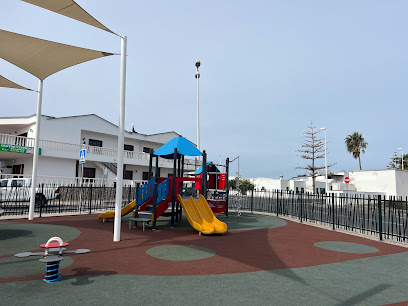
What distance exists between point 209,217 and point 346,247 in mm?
4934

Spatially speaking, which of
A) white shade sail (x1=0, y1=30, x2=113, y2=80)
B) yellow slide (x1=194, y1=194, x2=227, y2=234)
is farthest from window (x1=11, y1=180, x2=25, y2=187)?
yellow slide (x1=194, y1=194, x2=227, y2=234)

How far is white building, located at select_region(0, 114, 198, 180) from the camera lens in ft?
83.5

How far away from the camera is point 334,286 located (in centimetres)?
489

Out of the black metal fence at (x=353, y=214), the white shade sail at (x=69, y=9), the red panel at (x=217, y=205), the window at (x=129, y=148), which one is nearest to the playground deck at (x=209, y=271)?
the black metal fence at (x=353, y=214)

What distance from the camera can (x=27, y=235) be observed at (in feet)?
29.6

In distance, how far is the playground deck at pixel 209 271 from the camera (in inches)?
167

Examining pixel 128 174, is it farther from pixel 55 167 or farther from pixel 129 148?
pixel 55 167

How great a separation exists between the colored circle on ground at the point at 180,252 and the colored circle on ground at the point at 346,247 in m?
3.61

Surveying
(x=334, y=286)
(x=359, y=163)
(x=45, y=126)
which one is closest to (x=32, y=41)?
(x=334, y=286)

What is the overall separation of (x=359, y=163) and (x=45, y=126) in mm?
59537

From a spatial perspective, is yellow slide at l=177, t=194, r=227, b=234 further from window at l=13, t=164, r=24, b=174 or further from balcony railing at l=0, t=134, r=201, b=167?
window at l=13, t=164, r=24, b=174

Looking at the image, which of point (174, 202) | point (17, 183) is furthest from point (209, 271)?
point (17, 183)

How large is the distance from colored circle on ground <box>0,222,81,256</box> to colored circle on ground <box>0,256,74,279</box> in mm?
877

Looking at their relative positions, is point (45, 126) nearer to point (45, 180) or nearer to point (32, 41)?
point (45, 180)
